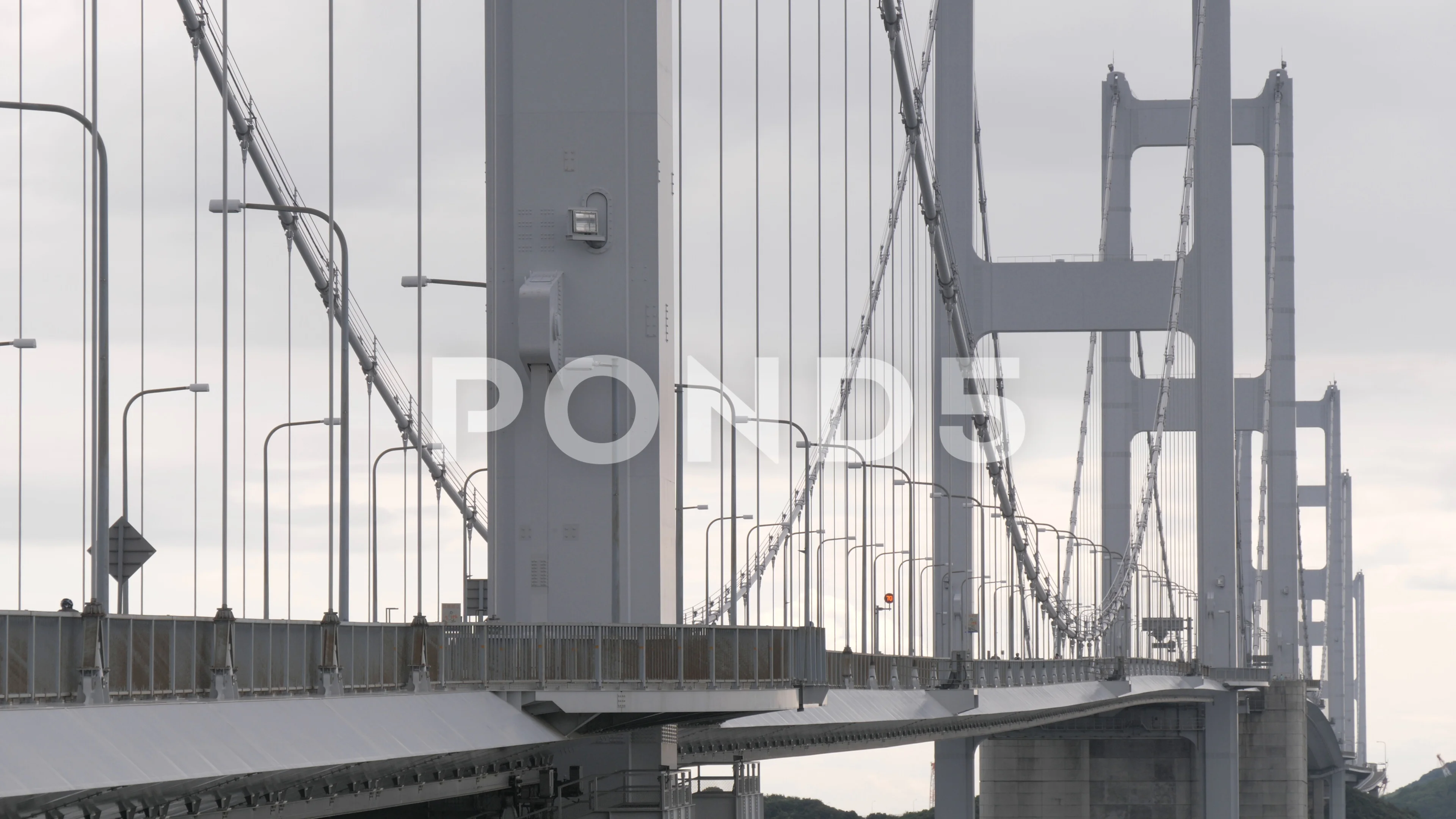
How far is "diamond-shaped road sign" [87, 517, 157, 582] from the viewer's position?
23984 mm

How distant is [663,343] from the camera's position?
24984 millimetres

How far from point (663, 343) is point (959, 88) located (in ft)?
95.4

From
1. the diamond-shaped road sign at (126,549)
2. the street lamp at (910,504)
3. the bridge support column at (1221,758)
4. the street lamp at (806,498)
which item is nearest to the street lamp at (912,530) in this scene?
the street lamp at (910,504)

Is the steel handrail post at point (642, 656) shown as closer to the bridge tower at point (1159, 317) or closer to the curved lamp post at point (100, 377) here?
the curved lamp post at point (100, 377)

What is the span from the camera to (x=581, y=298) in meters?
24.5

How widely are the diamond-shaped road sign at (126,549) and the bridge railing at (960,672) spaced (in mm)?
8897

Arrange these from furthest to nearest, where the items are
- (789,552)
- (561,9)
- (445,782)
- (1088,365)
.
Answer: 1. (1088,365)
2. (789,552)
3. (561,9)
4. (445,782)

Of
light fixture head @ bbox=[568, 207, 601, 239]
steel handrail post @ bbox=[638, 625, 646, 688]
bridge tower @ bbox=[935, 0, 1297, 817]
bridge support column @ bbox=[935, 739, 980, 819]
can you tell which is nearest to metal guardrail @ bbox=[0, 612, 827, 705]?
steel handrail post @ bbox=[638, 625, 646, 688]

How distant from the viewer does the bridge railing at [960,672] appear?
31.0 metres

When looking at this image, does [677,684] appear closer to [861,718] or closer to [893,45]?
[861,718]

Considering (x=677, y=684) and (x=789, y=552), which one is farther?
(x=789, y=552)

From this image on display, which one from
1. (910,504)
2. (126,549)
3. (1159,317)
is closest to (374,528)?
(126,549)

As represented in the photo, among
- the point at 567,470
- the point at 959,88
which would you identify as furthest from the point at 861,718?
the point at 959,88

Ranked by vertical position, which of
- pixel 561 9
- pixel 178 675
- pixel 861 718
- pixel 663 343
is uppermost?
pixel 561 9
